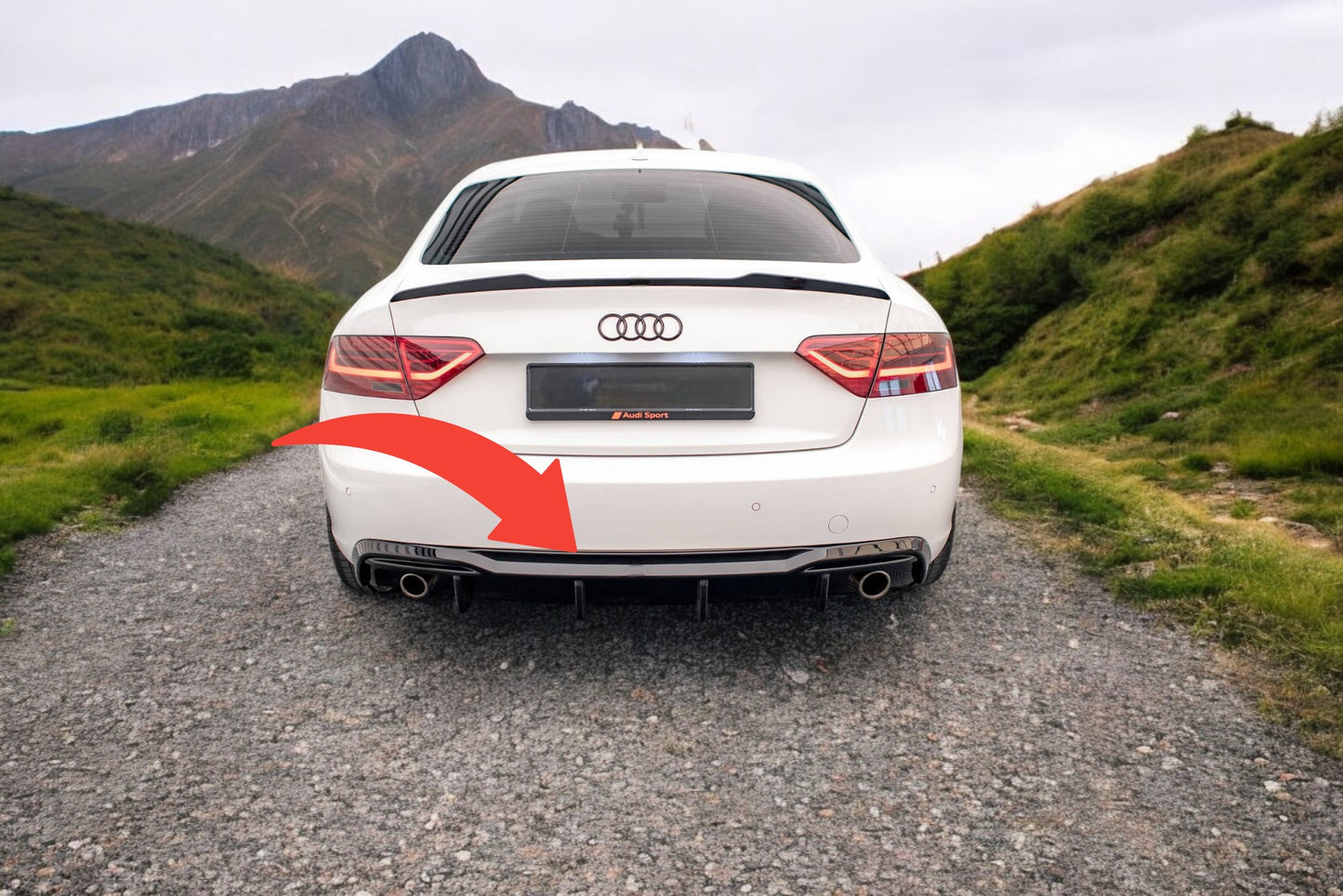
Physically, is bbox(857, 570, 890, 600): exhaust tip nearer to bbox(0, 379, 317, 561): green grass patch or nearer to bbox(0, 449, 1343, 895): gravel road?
bbox(0, 449, 1343, 895): gravel road

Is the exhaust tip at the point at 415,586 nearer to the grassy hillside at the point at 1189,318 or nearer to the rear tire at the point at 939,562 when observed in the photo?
the rear tire at the point at 939,562

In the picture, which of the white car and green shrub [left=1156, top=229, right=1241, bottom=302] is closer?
the white car

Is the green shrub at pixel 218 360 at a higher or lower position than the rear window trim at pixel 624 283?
lower

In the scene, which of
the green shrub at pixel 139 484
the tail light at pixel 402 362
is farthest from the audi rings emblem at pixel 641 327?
the green shrub at pixel 139 484

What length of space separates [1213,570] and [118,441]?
8949mm

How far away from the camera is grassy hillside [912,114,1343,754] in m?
3.82

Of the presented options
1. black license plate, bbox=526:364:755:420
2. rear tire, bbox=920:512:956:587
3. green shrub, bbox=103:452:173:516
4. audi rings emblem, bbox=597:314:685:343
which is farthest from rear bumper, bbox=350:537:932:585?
green shrub, bbox=103:452:173:516

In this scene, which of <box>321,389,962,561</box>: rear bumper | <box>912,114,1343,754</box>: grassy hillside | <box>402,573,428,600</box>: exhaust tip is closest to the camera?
<box>321,389,962,561</box>: rear bumper

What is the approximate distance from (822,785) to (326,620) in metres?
2.23

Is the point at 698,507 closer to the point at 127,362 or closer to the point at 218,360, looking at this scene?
the point at 218,360

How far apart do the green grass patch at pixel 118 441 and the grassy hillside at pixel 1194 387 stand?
18.4 feet

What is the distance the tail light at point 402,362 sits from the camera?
103 inches

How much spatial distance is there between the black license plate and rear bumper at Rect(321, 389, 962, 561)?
0.10m

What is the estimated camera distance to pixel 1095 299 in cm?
2194
